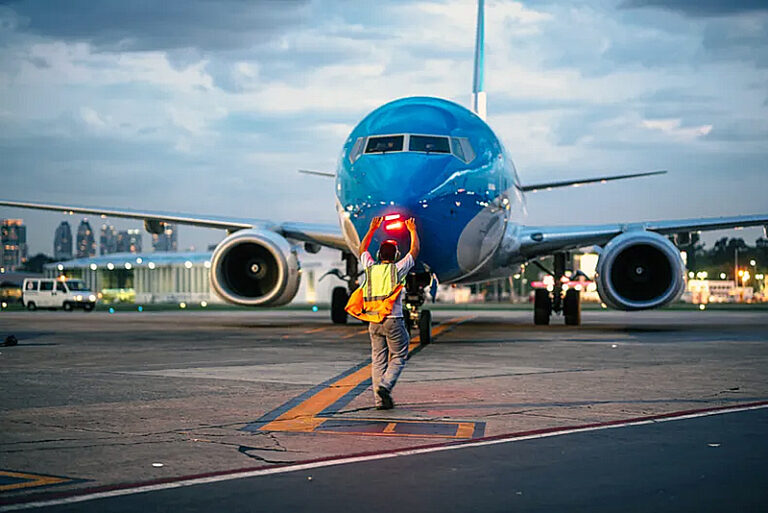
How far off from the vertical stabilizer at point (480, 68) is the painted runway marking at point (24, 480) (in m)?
23.4

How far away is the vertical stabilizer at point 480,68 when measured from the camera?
28312 mm

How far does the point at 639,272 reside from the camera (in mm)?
21047

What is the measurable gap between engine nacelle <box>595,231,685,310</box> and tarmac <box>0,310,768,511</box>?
6605mm

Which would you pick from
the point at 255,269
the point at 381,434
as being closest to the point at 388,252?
the point at 381,434

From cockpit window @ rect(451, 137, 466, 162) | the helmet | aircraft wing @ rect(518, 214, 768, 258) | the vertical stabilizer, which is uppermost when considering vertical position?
the vertical stabilizer

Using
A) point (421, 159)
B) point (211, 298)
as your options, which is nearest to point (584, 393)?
point (421, 159)

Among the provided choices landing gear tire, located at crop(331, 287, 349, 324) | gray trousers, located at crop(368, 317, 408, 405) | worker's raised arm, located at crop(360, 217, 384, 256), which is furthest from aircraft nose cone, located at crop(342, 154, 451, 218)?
landing gear tire, located at crop(331, 287, 349, 324)

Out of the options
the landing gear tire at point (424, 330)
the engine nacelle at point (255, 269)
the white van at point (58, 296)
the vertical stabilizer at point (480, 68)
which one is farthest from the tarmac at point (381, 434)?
the white van at point (58, 296)

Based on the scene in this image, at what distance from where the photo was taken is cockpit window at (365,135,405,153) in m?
15.6

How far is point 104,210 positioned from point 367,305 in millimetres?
16157

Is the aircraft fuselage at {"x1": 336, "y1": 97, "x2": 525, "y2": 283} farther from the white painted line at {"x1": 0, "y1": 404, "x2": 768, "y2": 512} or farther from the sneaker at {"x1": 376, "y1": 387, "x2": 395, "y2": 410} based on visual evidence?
the white painted line at {"x1": 0, "y1": 404, "x2": 768, "y2": 512}

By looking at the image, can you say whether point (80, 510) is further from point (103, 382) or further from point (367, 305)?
point (103, 382)

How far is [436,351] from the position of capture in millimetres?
14961

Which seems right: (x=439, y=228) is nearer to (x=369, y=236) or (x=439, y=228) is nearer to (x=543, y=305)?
(x=369, y=236)
